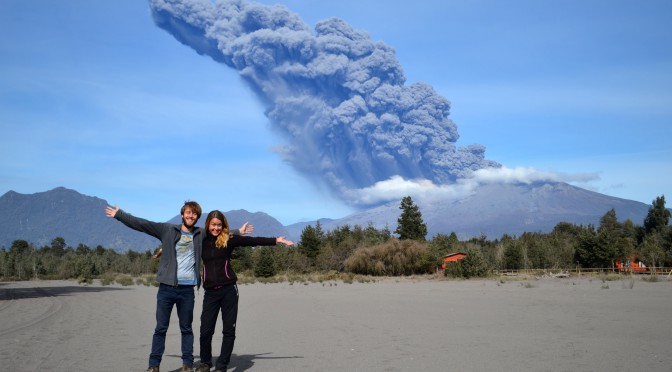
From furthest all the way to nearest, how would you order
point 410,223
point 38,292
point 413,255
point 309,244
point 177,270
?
point 410,223, point 309,244, point 413,255, point 38,292, point 177,270

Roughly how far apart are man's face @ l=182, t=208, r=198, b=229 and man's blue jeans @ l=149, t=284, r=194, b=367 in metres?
0.73

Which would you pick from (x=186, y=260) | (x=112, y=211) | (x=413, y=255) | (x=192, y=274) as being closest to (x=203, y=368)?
(x=192, y=274)

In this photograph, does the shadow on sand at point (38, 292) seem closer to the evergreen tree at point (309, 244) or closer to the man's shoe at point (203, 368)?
the man's shoe at point (203, 368)

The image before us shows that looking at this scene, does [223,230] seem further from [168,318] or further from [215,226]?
[168,318]

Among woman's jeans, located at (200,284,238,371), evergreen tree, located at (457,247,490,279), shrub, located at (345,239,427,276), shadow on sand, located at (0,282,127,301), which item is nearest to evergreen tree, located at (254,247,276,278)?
shrub, located at (345,239,427,276)

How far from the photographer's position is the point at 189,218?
6918 mm

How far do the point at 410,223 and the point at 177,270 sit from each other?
261ft

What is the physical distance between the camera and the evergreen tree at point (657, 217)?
89.4 metres

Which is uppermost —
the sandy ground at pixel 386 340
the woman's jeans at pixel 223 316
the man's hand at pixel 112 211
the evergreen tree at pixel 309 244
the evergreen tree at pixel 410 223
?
the evergreen tree at pixel 410 223

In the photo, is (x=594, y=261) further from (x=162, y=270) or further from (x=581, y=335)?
(x=162, y=270)

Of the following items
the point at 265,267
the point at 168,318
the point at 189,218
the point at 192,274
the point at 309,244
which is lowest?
the point at 265,267

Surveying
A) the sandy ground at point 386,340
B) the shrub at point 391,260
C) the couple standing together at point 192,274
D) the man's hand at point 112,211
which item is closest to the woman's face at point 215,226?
the couple standing together at point 192,274

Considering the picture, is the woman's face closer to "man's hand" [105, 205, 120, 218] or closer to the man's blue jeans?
the man's blue jeans

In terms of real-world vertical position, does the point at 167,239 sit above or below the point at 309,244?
below
